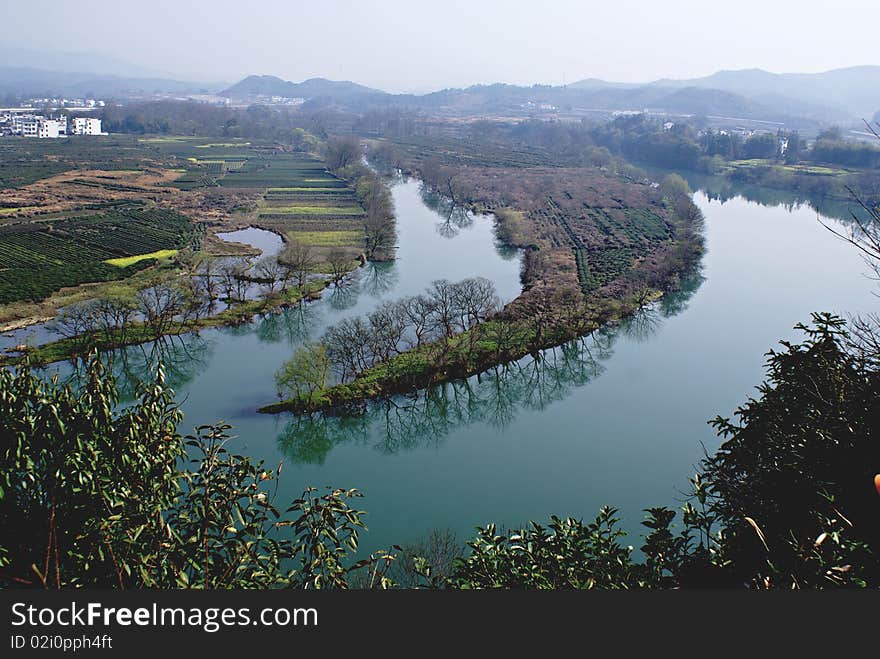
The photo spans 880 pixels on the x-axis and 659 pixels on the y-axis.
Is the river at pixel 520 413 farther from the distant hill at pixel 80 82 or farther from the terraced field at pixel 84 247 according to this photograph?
the distant hill at pixel 80 82

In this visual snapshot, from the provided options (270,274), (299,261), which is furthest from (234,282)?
(299,261)

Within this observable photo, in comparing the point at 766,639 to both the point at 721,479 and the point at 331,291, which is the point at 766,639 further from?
the point at 331,291

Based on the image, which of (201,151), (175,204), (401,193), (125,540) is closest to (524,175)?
(401,193)

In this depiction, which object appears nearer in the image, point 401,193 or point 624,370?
point 624,370

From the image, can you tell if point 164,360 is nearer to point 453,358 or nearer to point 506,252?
point 453,358

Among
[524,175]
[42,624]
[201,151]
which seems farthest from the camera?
[201,151]

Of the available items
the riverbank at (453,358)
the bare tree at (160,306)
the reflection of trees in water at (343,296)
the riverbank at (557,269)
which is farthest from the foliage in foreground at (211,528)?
the reflection of trees in water at (343,296)
